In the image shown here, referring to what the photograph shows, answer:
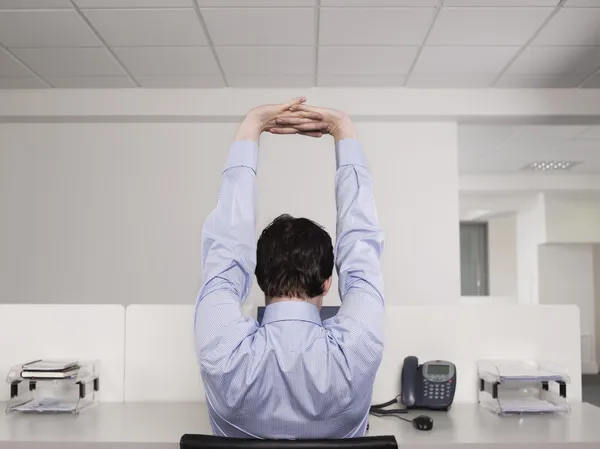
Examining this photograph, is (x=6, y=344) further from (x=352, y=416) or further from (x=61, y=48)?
(x=61, y=48)

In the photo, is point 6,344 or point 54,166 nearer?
point 6,344

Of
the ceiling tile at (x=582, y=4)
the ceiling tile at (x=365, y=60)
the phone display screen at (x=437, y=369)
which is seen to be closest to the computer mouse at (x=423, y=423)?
the phone display screen at (x=437, y=369)

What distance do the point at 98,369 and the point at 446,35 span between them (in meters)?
2.73

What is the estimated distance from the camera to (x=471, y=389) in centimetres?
225

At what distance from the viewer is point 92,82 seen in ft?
14.9

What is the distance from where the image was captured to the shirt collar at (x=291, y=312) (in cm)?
104

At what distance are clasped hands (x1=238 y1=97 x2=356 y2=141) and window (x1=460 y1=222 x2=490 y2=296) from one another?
10262 mm

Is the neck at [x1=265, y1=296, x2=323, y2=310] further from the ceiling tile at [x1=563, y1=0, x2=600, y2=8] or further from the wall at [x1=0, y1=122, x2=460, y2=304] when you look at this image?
the wall at [x1=0, y1=122, x2=460, y2=304]

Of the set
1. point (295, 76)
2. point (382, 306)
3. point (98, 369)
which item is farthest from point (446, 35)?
point (382, 306)

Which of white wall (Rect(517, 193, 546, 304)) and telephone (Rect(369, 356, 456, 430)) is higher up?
white wall (Rect(517, 193, 546, 304))

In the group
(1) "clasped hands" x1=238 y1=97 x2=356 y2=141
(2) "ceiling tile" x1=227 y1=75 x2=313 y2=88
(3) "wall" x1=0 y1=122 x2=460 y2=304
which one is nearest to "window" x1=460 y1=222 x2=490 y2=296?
(3) "wall" x1=0 y1=122 x2=460 y2=304

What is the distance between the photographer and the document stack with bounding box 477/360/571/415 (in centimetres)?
205

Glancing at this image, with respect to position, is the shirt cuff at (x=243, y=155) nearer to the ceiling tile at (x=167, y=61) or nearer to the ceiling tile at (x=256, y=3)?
the ceiling tile at (x=256, y=3)

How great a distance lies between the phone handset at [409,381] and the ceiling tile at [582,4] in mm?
2206
